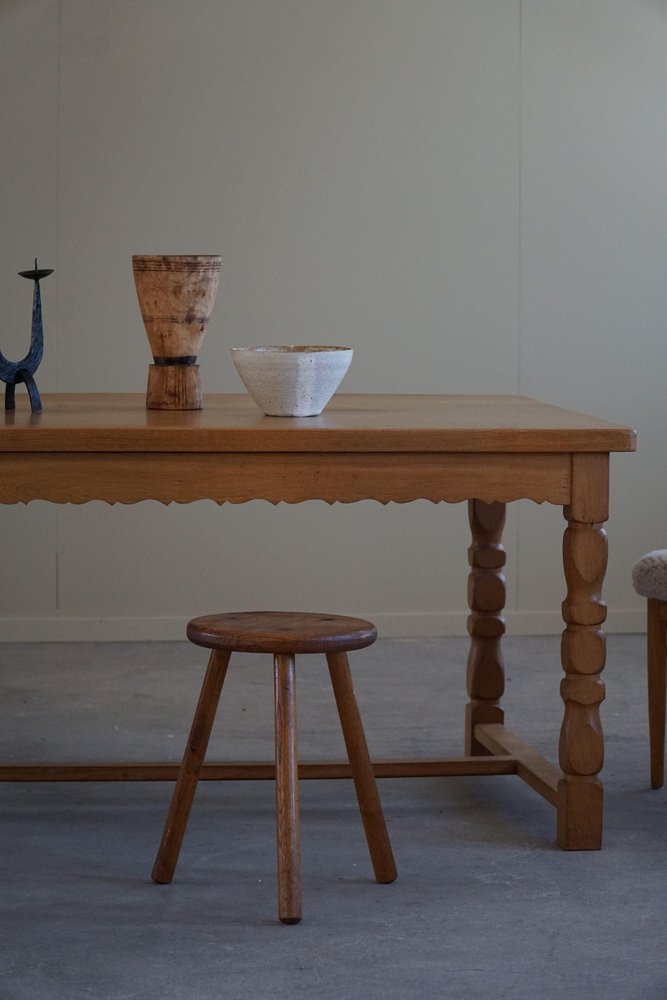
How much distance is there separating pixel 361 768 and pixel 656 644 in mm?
951

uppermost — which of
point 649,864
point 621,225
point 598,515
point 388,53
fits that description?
point 388,53

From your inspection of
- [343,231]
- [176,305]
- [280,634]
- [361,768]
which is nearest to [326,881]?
[361,768]

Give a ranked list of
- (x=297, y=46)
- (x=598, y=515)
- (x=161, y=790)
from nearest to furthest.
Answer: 1. (x=598, y=515)
2. (x=161, y=790)
3. (x=297, y=46)

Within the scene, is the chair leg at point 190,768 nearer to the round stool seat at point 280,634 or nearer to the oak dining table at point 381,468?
the round stool seat at point 280,634

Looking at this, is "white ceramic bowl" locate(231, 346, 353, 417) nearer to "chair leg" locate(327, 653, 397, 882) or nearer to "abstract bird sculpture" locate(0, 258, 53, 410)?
"abstract bird sculpture" locate(0, 258, 53, 410)

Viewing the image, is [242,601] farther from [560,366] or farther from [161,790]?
[161,790]

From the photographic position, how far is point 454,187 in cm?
503

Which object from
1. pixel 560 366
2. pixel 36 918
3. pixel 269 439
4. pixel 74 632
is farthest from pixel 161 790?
pixel 560 366

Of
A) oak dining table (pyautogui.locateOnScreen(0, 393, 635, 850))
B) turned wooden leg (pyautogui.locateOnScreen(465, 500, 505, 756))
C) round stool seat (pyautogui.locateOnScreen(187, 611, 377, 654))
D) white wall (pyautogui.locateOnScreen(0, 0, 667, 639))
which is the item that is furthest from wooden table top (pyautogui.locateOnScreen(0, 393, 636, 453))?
white wall (pyautogui.locateOnScreen(0, 0, 667, 639))

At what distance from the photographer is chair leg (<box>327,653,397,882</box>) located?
8.27 ft

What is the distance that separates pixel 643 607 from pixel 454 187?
1.72 metres

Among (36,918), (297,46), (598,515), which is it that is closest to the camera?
(36,918)

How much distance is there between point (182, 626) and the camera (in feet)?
16.5

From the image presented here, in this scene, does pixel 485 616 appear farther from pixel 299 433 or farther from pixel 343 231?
pixel 343 231
